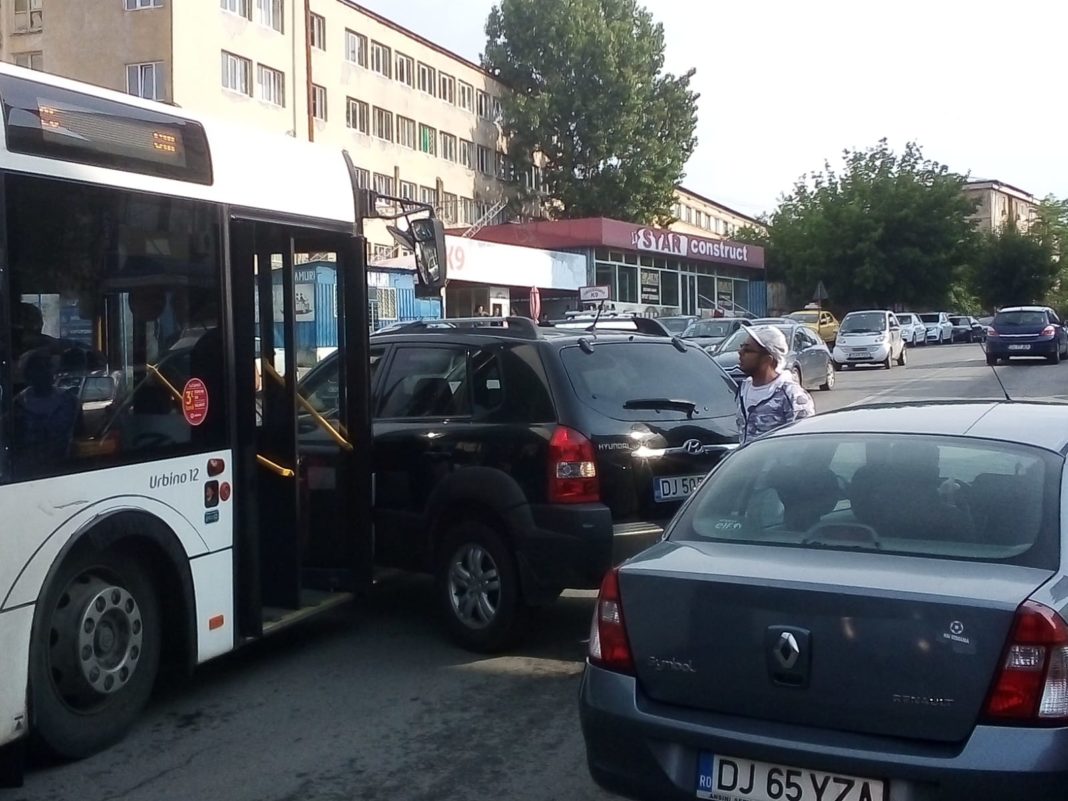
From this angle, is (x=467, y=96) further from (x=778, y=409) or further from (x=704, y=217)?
(x=778, y=409)

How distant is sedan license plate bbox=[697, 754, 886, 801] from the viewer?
347 cm

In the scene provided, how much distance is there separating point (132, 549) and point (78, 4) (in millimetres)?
42920

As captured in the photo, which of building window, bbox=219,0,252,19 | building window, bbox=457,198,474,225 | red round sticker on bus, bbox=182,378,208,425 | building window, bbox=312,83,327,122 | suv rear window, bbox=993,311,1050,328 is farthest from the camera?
building window, bbox=457,198,474,225

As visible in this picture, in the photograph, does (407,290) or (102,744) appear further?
(407,290)

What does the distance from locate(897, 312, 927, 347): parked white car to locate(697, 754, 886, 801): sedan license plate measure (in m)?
52.0

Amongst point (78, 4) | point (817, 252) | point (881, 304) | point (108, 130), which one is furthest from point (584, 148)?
point (108, 130)

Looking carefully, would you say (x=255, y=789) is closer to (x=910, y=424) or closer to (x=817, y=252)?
(x=910, y=424)

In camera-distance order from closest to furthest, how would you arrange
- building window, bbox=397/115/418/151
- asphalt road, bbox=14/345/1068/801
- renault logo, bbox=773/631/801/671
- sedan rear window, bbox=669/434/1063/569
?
renault logo, bbox=773/631/801/671 < sedan rear window, bbox=669/434/1063/569 < asphalt road, bbox=14/345/1068/801 < building window, bbox=397/115/418/151

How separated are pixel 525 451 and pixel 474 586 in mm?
865

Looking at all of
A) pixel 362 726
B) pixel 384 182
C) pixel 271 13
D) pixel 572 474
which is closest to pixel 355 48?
pixel 384 182

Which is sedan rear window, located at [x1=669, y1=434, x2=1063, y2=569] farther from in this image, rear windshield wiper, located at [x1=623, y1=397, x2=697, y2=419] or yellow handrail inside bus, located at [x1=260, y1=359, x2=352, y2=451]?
yellow handrail inside bus, located at [x1=260, y1=359, x2=352, y2=451]

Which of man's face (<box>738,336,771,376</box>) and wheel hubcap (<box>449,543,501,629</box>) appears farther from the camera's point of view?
man's face (<box>738,336,771,376</box>)

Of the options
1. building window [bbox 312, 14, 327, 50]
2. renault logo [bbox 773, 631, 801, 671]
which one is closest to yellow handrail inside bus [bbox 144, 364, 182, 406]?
renault logo [bbox 773, 631, 801, 671]

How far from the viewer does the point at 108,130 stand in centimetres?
559
